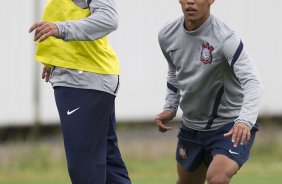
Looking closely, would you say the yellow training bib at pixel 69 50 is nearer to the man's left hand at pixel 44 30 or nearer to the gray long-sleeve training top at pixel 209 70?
the man's left hand at pixel 44 30

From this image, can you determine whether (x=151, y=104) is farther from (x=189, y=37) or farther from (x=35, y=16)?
(x=189, y=37)

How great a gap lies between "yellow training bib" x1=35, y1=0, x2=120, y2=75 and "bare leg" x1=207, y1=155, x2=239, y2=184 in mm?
918

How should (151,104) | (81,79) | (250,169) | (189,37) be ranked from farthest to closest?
(151,104) < (250,169) < (189,37) < (81,79)

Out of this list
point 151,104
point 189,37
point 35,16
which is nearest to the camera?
point 189,37

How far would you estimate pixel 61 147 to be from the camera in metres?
12.9

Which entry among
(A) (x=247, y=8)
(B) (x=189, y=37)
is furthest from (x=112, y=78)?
(A) (x=247, y=8)

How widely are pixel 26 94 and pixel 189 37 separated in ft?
19.8

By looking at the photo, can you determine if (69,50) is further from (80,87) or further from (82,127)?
(82,127)

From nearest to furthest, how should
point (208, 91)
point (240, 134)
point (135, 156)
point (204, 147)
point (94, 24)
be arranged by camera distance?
point (94, 24), point (240, 134), point (208, 91), point (204, 147), point (135, 156)

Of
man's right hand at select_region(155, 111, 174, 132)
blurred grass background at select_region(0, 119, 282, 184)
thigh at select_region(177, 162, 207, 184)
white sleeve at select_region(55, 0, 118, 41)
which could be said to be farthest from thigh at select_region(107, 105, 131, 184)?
blurred grass background at select_region(0, 119, 282, 184)

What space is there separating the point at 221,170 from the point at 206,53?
0.81 metres

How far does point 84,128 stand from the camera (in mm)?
6832

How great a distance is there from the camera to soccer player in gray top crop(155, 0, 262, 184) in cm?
696

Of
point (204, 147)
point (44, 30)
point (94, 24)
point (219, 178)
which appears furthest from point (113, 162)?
point (44, 30)
